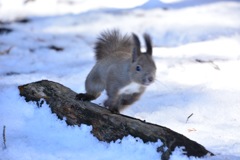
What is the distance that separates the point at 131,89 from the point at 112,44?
2.15ft

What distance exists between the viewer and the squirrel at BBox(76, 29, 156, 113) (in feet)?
10.6

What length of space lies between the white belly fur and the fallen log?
36 cm

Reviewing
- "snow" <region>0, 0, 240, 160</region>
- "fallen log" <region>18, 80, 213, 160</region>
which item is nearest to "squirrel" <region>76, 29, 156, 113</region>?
"fallen log" <region>18, 80, 213, 160</region>

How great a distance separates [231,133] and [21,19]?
4.79 meters

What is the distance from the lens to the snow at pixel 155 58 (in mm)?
2758

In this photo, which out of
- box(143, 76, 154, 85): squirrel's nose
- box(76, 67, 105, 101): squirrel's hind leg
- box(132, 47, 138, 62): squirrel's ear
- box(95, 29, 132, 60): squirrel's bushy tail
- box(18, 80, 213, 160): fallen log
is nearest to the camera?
box(18, 80, 213, 160): fallen log

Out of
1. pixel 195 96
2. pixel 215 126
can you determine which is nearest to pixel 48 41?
pixel 195 96

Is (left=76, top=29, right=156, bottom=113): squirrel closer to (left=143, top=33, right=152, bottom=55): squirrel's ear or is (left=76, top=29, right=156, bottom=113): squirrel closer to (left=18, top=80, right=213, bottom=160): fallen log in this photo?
(left=143, top=33, right=152, bottom=55): squirrel's ear

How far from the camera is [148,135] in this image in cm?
272

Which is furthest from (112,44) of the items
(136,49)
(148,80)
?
(148,80)

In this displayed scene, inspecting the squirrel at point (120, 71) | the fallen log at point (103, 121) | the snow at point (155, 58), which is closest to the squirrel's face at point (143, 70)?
the squirrel at point (120, 71)

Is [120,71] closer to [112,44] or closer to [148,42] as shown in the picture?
[148,42]

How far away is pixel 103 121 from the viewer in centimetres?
286

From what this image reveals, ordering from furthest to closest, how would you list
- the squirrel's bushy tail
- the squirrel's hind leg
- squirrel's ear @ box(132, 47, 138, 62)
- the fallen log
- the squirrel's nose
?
the squirrel's bushy tail
the squirrel's hind leg
squirrel's ear @ box(132, 47, 138, 62)
the squirrel's nose
the fallen log
